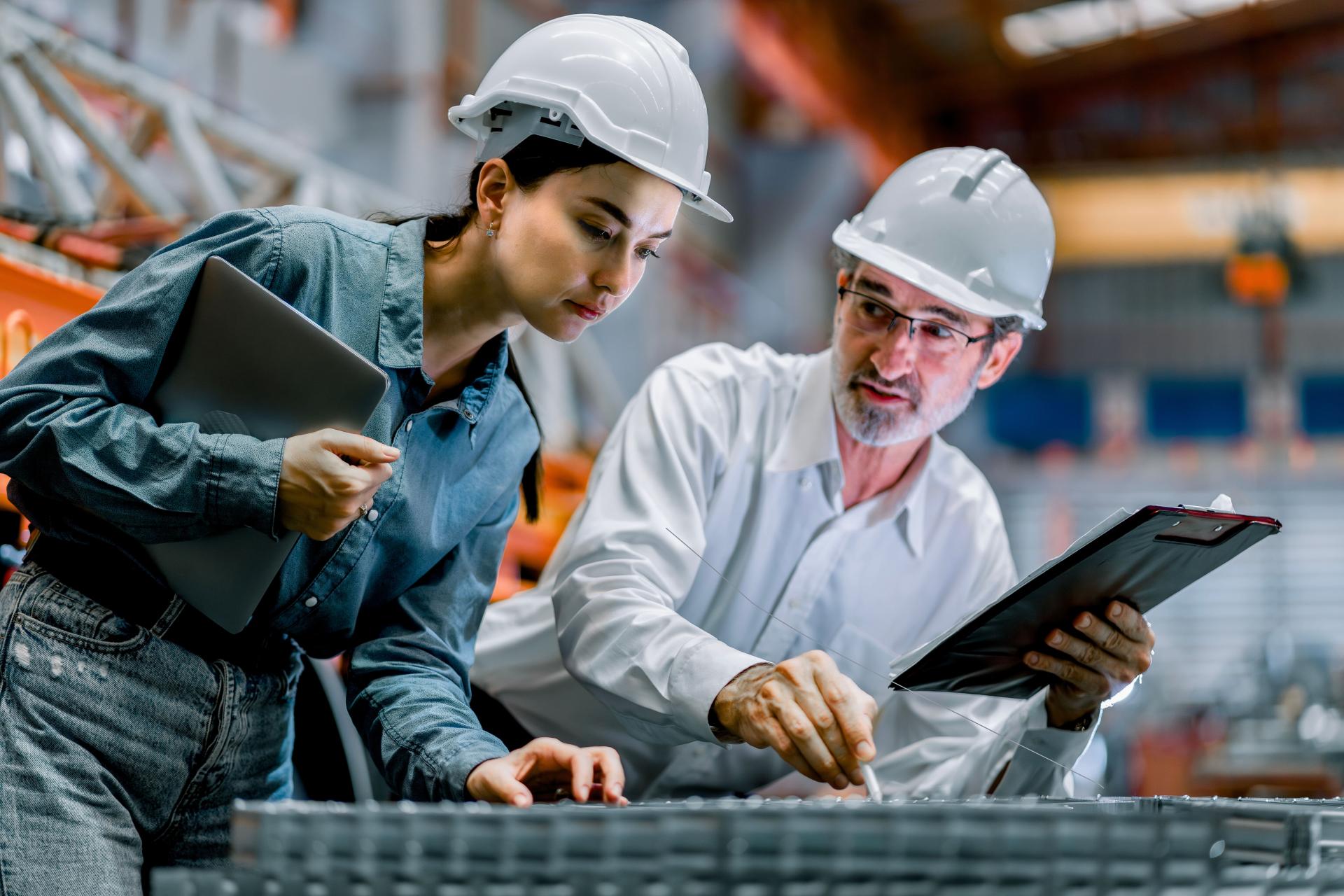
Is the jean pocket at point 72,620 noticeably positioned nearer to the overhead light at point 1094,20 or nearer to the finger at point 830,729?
the finger at point 830,729

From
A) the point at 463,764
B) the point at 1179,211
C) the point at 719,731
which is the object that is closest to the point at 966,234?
the point at 719,731

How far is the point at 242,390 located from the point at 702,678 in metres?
0.65

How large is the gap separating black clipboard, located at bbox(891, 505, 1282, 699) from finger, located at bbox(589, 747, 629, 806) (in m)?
0.43

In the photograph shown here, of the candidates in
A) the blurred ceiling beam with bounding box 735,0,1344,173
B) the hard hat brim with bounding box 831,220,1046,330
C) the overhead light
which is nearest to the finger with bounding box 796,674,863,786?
the hard hat brim with bounding box 831,220,1046,330

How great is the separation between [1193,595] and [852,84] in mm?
6860

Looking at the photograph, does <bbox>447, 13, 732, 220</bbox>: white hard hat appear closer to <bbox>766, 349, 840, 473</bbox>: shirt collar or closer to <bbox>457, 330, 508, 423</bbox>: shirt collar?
<bbox>457, 330, 508, 423</bbox>: shirt collar

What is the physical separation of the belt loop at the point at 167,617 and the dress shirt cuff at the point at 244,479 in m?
0.17

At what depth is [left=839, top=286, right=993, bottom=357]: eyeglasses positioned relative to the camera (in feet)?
7.57

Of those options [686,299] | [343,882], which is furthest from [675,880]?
[686,299]

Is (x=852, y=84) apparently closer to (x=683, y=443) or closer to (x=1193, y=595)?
(x=1193, y=595)

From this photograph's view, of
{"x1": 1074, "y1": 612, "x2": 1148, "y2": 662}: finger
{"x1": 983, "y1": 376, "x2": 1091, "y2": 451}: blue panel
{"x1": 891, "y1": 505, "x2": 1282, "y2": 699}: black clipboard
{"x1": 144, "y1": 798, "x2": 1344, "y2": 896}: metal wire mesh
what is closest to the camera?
{"x1": 144, "y1": 798, "x2": 1344, "y2": 896}: metal wire mesh

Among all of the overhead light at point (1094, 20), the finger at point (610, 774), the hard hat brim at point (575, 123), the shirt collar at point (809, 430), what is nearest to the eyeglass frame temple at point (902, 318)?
the shirt collar at point (809, 430)

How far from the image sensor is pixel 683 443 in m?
2.15

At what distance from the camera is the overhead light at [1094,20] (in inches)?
550
